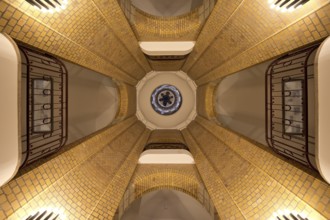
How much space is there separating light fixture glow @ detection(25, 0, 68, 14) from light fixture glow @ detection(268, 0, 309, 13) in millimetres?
3309

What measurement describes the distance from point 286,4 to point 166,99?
900cm

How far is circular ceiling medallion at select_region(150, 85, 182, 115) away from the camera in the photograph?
1238 centimetres

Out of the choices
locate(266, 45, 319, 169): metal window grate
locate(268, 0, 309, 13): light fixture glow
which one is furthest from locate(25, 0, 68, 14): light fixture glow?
locate(266, 45, 319, 169): metal window grate

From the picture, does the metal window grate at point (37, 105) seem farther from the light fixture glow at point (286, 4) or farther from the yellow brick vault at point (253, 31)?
the light fixture glow at point (286, 4)

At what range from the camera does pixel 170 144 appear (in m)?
8.81

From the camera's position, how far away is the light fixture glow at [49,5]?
382cm

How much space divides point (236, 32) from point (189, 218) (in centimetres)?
680

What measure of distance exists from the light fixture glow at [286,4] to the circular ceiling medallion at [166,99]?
8.50 metres

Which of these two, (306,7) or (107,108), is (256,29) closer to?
(306,7)

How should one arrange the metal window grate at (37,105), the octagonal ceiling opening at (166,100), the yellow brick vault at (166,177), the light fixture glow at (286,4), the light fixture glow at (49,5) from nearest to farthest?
the light fixture glow at (286,4) < the light fixture glow at (49,5) < the metal window grate at (37,105) < the yellow brick vault at (166,177) < the octagonal ceiling opening at (166,100)

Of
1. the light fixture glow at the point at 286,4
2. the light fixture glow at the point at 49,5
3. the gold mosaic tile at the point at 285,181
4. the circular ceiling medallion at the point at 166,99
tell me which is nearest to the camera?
the gold mosaic tile at the point at 285,181

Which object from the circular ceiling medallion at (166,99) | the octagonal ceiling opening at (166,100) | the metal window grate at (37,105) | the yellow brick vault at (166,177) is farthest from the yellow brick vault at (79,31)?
the circular ceiling medallion at (166,99)

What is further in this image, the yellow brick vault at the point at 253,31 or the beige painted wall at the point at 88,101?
the beige painted wall at the point at 88,101

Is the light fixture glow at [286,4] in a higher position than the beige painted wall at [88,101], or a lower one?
higher
